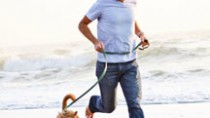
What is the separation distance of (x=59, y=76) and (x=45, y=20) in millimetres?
11233

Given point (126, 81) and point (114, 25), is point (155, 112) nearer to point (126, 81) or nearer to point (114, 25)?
point (126, 81)

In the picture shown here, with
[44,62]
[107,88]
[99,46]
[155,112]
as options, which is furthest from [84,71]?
[99,46]

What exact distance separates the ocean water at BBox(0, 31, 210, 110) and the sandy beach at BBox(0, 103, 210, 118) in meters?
0.48

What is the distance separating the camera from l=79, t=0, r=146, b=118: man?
4.08 metres

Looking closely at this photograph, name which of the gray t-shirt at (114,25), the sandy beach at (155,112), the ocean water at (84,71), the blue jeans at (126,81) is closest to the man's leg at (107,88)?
the blue jeans at (126,81)

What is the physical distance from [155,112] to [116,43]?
290 centimetres

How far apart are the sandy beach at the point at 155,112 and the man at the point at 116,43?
7.27 feet

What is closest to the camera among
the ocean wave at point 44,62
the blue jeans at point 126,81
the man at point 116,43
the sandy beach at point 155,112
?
the man at point 116,43

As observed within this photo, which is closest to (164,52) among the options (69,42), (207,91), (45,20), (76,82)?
(76,82)

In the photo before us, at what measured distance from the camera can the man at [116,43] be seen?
408 cm

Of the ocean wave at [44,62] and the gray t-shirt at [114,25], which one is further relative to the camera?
the ocean wave at [44,62]

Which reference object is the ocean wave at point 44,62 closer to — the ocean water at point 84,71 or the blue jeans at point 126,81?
the ocean water at point 84,71

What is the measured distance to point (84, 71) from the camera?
631 inches

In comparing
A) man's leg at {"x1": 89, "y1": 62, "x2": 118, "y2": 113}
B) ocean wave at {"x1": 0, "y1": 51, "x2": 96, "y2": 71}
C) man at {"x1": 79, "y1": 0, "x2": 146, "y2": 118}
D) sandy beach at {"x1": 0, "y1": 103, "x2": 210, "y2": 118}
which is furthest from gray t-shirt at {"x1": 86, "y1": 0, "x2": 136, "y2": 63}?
ocean wave at {"x1": 0, "y1": 51, "x2": 96, "y2": 71}
